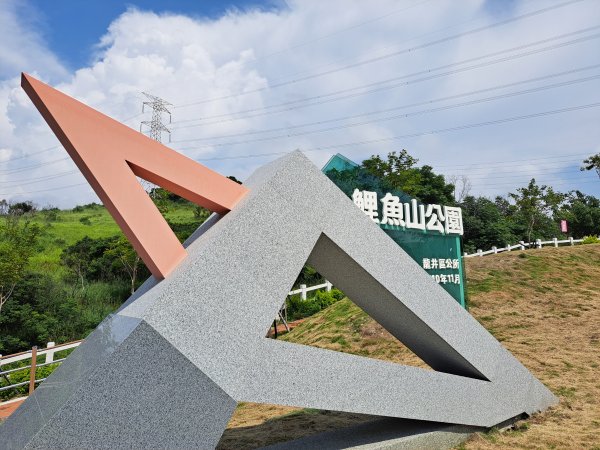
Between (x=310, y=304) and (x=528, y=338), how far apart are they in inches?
373

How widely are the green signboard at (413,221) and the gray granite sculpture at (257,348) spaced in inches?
206

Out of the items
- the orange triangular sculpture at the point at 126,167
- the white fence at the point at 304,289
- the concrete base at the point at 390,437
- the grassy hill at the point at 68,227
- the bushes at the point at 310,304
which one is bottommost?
the concrete base at the point at 390,437

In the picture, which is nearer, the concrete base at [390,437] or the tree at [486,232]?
the concrete base at [390,437]

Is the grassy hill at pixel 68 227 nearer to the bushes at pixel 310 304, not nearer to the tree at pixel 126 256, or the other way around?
the tree at pixel 126 256

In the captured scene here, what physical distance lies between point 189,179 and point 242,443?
12.5ft

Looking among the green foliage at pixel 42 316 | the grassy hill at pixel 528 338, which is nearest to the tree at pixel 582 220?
the grassy hill at pixel 528 338

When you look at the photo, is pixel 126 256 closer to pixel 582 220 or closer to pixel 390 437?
pixel 390 437

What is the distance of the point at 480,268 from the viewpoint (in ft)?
58.1

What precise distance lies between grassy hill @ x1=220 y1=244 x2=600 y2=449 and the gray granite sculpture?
3.16 ft

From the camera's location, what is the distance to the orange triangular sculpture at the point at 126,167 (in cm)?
437

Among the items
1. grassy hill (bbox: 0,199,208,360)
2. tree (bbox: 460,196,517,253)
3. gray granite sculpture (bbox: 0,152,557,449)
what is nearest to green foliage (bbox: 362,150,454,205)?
tree (bbox: 460,196,517,253)

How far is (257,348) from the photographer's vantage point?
4.66m

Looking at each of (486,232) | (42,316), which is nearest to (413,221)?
(42,316)

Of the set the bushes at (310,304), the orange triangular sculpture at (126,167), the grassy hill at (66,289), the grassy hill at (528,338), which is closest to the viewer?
the orange triangular sculpture at (126,167)
